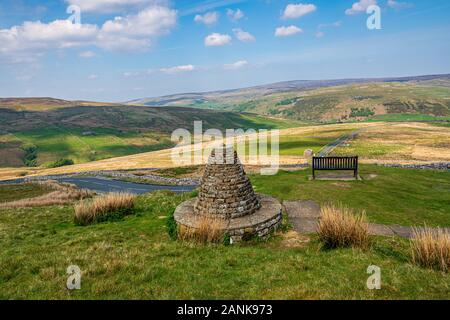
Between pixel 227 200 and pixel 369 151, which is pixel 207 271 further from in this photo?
pixel 369 151

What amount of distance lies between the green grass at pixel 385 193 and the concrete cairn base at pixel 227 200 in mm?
4117

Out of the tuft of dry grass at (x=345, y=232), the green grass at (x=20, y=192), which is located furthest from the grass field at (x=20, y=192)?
the tuft of dry grass at (x=345, y=232)

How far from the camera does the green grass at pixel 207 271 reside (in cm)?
577

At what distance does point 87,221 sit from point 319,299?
1123 centimetres

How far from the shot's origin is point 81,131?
454 ft

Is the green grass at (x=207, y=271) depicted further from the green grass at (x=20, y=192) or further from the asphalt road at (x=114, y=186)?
the asphalt road at (x=114, y=186)

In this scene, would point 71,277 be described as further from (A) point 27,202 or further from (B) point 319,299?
(A) point 27,202

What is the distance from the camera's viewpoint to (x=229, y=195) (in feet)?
34.5

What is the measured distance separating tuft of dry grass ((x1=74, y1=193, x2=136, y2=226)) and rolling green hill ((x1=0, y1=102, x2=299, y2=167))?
8527 cm

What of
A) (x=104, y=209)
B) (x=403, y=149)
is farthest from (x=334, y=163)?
(x=403, y=149)

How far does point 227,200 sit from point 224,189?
16.2 inches

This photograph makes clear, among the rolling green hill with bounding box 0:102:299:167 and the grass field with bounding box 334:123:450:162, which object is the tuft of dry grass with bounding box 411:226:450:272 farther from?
the rolling green hill with bounding box 0:102:299:167

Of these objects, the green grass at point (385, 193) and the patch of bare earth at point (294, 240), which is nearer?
the patch of bare earth at point (294, 240)
